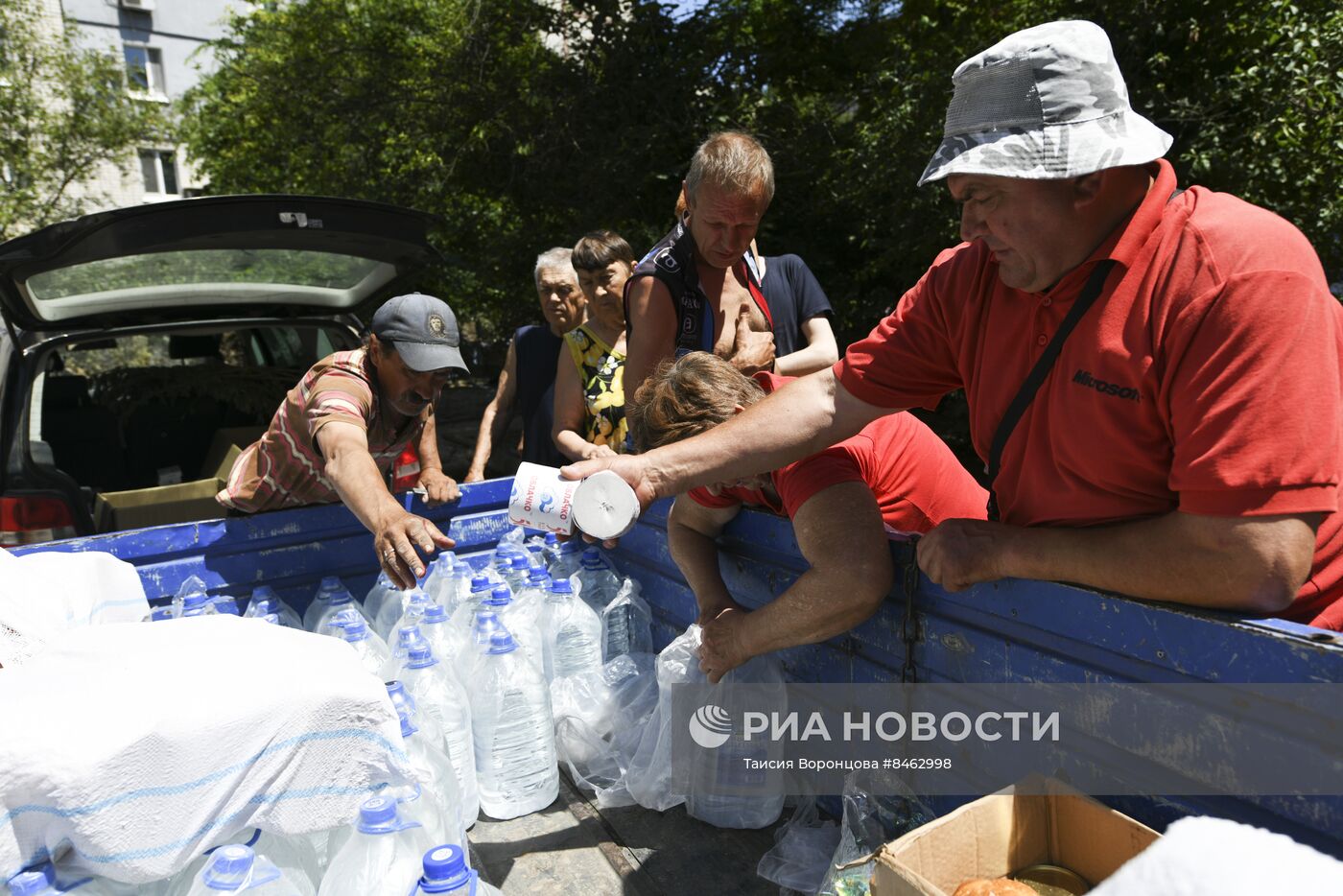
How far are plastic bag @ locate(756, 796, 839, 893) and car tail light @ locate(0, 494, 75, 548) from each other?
280cm

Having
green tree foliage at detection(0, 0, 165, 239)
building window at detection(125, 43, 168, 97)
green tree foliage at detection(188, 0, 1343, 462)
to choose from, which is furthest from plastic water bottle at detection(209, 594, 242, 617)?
building window at detection(125, 43, 168, 97)

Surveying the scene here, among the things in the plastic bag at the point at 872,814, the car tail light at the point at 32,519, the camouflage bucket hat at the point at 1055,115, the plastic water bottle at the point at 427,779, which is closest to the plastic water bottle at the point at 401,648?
the plastic water bottle at the point at 427,779

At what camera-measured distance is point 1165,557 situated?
53.6 inches

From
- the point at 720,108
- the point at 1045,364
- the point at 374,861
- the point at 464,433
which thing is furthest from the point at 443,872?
the point at 720,108

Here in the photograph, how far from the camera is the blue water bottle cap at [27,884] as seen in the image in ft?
4.25

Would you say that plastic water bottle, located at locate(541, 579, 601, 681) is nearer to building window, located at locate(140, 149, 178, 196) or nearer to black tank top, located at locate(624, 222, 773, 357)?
black tank top, located at locate(624, 222, 773, 357)

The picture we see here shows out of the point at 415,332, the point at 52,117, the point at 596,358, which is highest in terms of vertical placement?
the point at 52,117

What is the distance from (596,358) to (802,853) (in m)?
2.21

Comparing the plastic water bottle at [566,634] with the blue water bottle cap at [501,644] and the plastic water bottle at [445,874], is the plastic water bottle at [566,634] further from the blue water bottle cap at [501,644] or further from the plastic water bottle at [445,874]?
the plastic water bottle at [445,874]

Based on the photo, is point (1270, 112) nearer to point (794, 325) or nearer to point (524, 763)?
point (794, 325)

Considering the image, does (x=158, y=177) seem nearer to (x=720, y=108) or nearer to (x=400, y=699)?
(x=720, y=108)

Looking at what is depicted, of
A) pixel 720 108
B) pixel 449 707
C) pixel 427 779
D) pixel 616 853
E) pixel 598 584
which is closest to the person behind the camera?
pixel 427 779

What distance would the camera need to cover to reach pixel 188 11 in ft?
85.7

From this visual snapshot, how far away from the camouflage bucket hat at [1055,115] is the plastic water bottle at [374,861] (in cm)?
133
